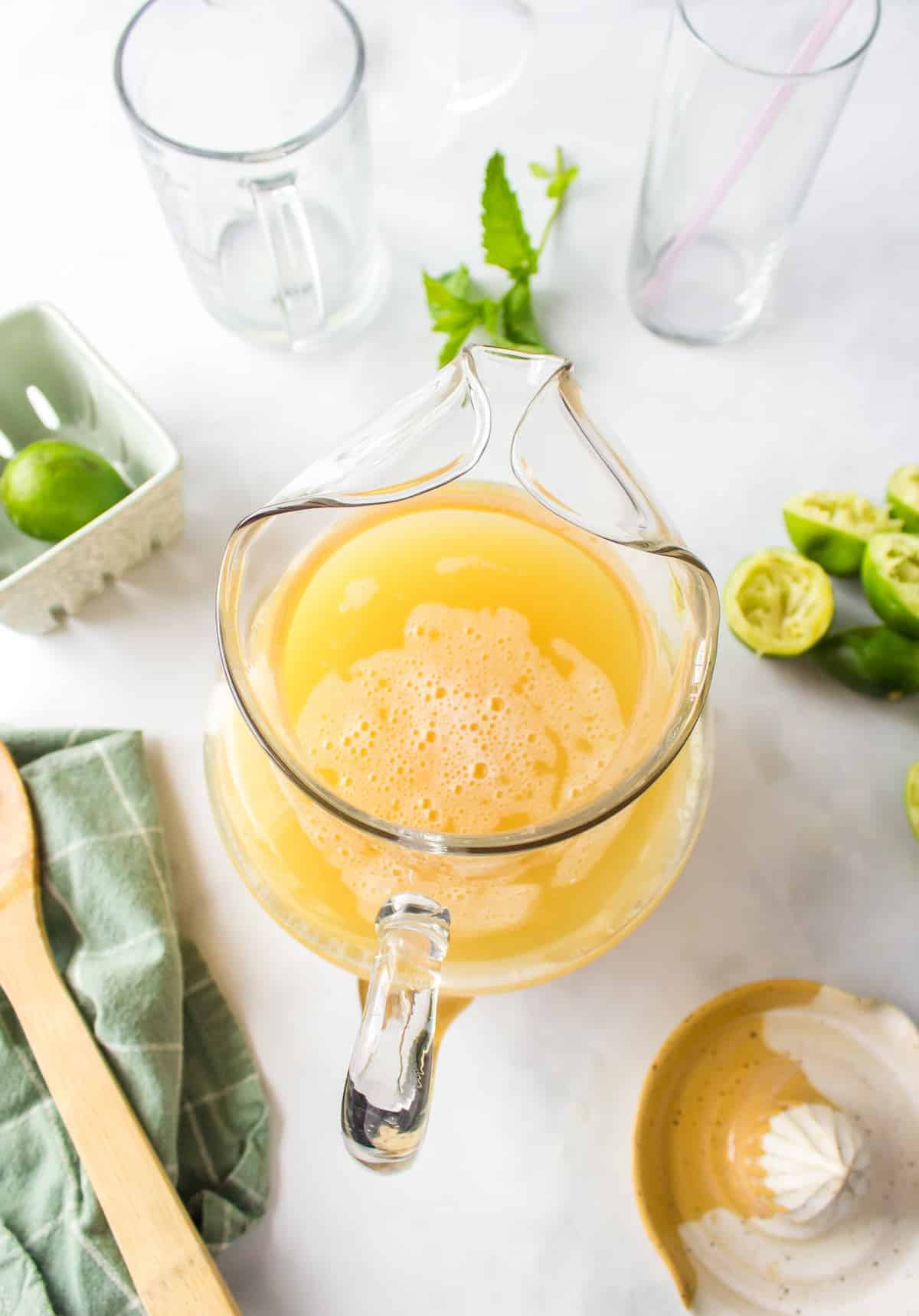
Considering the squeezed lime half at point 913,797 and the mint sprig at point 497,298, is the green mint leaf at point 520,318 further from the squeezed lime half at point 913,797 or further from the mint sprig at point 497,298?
the squeezed lime half at point 913,797

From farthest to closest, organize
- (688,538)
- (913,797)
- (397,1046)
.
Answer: (688,538) → (913,797) → (397,1046)

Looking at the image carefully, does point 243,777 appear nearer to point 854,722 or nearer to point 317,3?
point 854,722

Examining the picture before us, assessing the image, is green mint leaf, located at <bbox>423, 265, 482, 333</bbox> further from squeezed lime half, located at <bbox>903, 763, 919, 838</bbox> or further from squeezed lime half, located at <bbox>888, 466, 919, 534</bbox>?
squeezed lime half, located at <bbox>903, 763, 919, 838</bbox>

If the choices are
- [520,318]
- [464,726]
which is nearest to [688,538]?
[520,318]

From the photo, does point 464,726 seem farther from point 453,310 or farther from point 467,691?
point 453,310

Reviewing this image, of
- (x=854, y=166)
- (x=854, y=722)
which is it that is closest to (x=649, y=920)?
(x=854, y=722)
